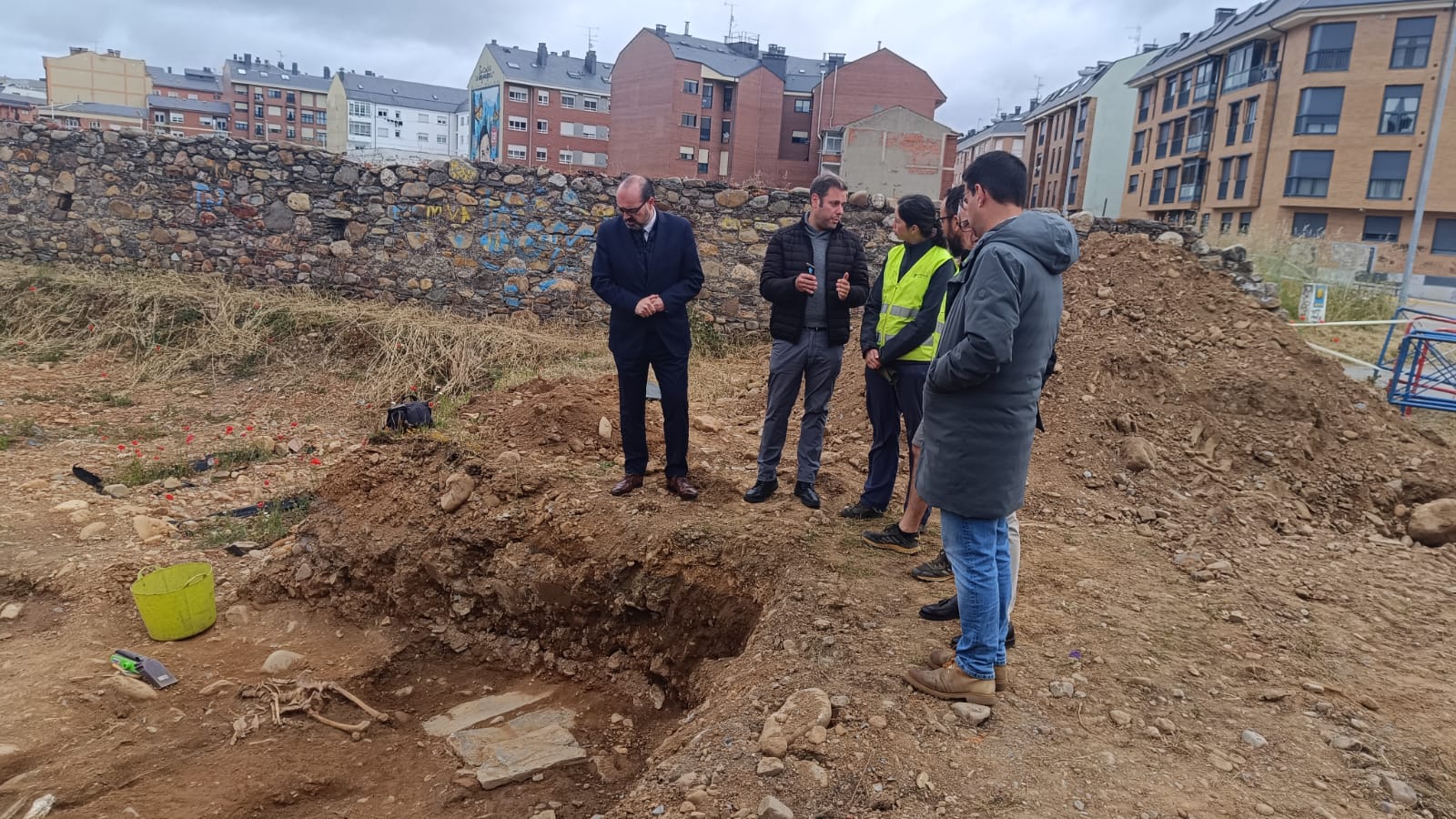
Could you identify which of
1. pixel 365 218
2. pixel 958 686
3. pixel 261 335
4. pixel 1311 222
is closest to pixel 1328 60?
pixel 1311 222

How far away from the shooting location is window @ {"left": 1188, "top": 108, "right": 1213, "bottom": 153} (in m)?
34.3

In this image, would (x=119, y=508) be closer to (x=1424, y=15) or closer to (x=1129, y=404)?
(x=1129, y=404)

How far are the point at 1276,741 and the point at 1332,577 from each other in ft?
6.27

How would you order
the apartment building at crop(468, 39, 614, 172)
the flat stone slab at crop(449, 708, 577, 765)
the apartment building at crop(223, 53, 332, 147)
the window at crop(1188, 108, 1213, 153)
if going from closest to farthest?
the flat stone slab at crop(449, 708, 577, 765)
the window at crop(1188, 108, 1213, 153)
the apartment building at crop(468, 39, 614, 172)
the apartment building at crop(223, 53, 332, 147)

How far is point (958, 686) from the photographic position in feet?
8.92

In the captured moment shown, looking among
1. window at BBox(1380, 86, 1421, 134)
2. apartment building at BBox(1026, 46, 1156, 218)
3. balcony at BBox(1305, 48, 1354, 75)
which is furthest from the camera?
apartment building at BBox(1026, 46, 1156, 218)

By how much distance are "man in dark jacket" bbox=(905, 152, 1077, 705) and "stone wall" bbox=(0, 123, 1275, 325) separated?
21.5 ft

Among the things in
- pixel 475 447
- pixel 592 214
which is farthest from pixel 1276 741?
pixel 592 214

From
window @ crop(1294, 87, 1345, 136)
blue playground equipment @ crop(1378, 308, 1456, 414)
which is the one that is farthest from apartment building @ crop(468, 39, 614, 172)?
blue playground equipment @ crop(1378, 308, 1456, 414)

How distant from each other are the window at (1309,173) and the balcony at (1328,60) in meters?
2.86

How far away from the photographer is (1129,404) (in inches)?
235

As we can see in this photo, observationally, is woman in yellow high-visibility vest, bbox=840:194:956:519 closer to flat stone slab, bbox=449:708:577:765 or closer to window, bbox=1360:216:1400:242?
flat stone slab, bbox=449:708:577:765

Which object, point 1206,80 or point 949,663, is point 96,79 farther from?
point 949,663

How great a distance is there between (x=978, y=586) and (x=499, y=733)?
7.04 feet
